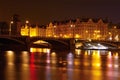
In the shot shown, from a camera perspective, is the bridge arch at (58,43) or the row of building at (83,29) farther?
the row of building at (83,29)

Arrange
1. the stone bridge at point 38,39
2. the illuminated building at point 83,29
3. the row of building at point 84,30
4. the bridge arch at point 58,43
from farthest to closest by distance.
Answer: the row of building at point 84,30 < the illuminated building at point 83,29 < the bridge arch at point 58,43 < the stone bridge at point 38,39

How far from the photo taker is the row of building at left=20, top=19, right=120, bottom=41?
13450 cm

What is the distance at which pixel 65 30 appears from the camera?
457 feet

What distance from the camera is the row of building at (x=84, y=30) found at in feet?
441

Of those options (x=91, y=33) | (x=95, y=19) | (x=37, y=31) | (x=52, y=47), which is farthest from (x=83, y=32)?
(x=52, y=47)

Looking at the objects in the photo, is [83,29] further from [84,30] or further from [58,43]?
[58,43]

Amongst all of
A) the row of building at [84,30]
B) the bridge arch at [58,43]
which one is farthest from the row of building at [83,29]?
the bridge arch at [58,43]

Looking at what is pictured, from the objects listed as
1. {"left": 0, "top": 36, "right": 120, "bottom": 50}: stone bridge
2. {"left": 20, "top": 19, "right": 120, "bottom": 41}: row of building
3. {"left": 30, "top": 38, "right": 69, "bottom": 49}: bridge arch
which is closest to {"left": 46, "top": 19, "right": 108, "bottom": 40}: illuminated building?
{"left": 20, "top": 19, "right": 120, "bottom": 41}: row of building

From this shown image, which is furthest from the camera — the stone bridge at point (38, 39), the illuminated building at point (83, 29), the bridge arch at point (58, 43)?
the illuminated building at point (83, 29)

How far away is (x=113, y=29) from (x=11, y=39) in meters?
74.1

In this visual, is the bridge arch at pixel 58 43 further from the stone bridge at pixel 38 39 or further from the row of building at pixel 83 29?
the row of building at pixel 83 29

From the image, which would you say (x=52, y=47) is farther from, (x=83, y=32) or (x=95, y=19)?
(x=95, y=19)

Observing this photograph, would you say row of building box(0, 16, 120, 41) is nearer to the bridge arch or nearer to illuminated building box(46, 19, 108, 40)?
illuminated building box(46, 19, 108, 40)

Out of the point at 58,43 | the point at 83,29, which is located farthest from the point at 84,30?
the point at 58,43
